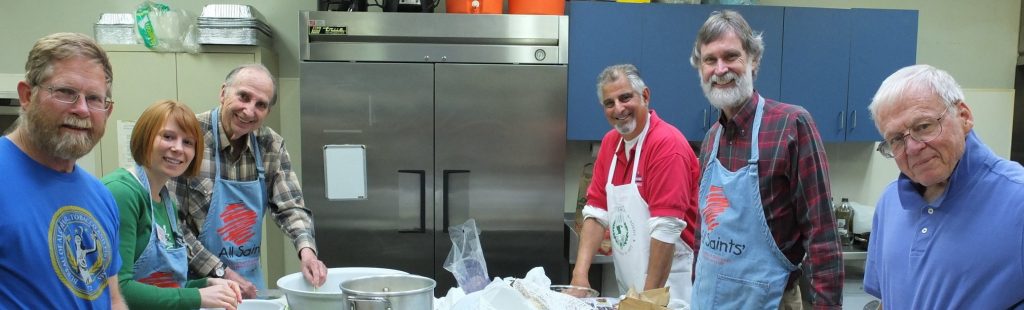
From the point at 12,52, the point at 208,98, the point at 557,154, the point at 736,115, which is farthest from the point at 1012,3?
the point at 12,52

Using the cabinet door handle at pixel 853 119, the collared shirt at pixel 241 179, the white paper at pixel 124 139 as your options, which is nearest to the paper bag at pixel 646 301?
the collared shirt at pixel 241 179

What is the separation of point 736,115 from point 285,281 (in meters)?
1.24

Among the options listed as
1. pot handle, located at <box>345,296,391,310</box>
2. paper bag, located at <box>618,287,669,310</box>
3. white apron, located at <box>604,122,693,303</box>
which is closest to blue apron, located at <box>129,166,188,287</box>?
pot handle, located at <box>345,296,391,310</box>

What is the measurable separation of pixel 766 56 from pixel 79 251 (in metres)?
3.05

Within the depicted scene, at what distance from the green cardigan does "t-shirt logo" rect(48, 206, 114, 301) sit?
0.48ft

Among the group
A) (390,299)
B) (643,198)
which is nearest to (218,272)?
(390,299)

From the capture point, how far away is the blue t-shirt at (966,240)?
1038 mm

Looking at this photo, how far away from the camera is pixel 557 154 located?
3240 mm

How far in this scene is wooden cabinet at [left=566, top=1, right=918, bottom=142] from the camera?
10.6ft

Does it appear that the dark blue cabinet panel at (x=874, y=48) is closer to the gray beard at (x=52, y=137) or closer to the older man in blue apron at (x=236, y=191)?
the older man in blue apron at (x=236, y=191)

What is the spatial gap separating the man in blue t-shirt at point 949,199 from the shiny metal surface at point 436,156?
210 cm

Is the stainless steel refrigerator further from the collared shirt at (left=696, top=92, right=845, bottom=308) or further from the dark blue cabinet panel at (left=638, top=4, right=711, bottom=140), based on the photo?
the collared shirt at (left=696, top=92, right=845, bottom=308)

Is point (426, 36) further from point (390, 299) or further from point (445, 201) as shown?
point (390, 299)

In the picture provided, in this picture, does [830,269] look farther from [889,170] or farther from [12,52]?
[12,52]
